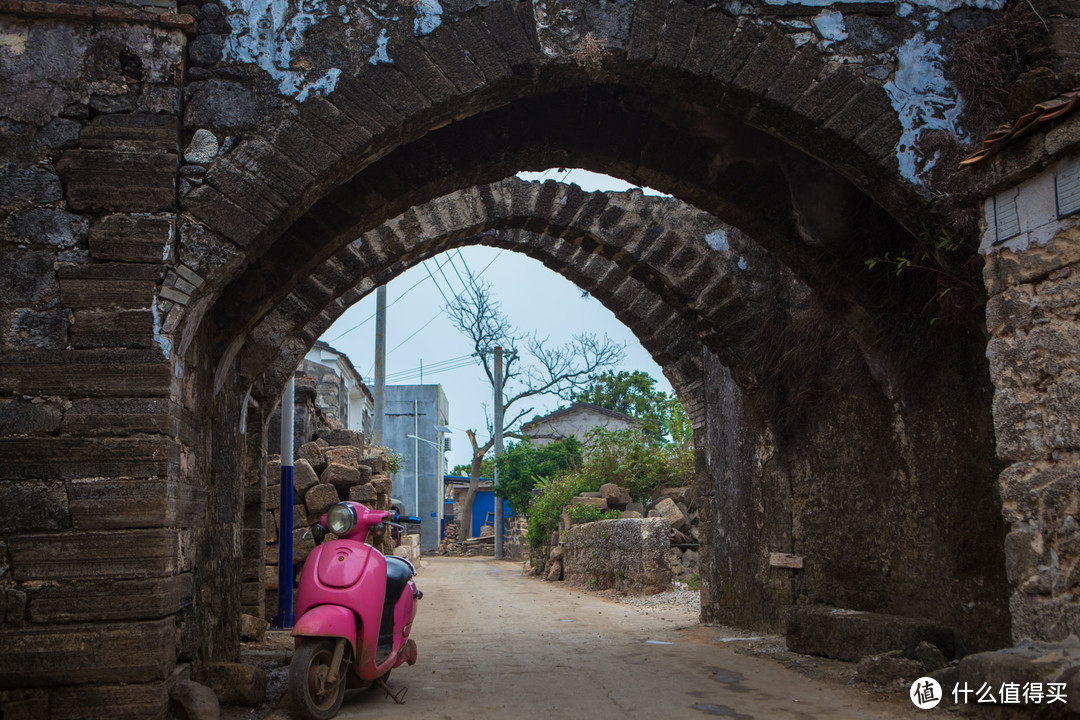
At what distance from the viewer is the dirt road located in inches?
163

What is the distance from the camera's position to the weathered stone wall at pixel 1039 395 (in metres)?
3.19

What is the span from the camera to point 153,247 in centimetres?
388

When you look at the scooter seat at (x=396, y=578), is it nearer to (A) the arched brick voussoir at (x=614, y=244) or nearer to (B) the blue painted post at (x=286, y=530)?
(A) the arched brick voussoir at (x=614, y=244)

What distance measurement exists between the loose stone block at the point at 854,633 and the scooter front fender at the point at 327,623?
111 inches

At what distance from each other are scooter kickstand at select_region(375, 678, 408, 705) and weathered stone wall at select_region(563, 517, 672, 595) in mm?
6668

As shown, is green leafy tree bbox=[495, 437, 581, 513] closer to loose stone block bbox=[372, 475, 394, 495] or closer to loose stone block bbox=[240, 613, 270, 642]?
loose stone block bbox=[372, 475, 394, 495]

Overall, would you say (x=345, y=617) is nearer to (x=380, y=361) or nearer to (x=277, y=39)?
(x=277, y=39)

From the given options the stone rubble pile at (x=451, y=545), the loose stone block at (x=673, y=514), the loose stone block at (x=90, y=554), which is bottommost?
the stone rubble pile at (x=451, y=545)

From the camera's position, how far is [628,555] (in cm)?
1148

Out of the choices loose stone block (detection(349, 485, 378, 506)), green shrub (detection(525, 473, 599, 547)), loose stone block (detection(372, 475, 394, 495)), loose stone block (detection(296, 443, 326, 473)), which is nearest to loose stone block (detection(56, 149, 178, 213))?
loose stone block (detection(296, 443, 326, 473))

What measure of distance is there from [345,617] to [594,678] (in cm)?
162

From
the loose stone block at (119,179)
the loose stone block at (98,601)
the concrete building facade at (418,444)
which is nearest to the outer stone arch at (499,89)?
the loose stone block at (119,179)

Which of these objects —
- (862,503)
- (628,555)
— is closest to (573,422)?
(628,555)

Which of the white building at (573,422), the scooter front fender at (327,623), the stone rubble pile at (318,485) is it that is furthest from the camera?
the white building at (573,422)
